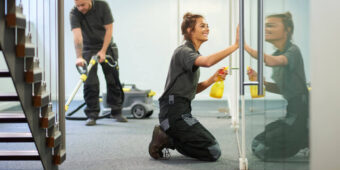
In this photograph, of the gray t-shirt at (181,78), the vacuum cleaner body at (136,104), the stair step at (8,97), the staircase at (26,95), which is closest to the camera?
the staircase at (26,95)

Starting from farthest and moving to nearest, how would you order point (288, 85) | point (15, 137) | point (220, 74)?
point (220, 74), point (15, 137), point (288, 85)

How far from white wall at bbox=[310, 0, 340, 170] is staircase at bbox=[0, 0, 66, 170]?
4.71 feet

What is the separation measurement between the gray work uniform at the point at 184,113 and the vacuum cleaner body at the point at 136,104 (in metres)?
2.26

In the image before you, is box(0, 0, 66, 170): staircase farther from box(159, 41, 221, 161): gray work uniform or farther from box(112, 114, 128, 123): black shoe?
box(112, 114, 128, 123): black shoe

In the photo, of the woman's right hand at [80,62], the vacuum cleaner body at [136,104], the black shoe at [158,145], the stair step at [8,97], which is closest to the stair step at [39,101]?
the stair step at [8,97]

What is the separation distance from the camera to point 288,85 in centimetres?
219

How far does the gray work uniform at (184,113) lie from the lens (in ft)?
13.1

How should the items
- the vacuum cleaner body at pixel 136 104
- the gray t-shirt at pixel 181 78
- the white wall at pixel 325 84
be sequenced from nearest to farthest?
the white wall at pixel 325 84
the gray t-shirt at pixel 181 78
the vacuum cleaner body at pixel 136 104

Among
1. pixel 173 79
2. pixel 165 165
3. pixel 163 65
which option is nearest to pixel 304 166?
pixel 165 165

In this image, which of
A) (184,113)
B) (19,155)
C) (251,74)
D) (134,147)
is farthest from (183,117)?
(19,155)

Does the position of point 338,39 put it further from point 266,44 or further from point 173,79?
point 173,79

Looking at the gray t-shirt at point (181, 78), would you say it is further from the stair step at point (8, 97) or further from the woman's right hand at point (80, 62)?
the woman's right hand at point (80, 62)

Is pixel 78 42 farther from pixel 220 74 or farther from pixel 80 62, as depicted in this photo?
pixel 220 74

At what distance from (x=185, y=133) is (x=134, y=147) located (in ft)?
2.25
